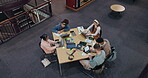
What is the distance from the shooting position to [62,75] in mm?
4145

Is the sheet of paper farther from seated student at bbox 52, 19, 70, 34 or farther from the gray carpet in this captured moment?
seated student at bbox 52, 19, 70, 34

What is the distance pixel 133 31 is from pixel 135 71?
2.36m

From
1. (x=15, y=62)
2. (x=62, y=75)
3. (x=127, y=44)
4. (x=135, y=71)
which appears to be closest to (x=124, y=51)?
(x=127, y=44)

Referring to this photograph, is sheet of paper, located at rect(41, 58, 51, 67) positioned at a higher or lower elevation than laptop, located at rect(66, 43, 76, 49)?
lower

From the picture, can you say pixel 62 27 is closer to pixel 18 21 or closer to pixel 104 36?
pixel 104 36

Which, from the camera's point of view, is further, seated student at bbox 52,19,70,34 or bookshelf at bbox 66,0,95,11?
bookshelf at bbox 66,0,95,11

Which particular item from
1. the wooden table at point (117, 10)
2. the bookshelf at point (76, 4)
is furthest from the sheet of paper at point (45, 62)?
the wooden table at point (117, 10)

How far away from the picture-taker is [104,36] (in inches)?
222

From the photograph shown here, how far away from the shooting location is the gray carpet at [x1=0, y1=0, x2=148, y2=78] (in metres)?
4.24

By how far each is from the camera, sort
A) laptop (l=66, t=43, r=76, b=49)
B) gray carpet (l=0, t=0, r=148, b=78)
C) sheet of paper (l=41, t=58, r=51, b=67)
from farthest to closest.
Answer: sheet of paper (l=41, t=58, r=51, b=67), gray carpet (l=0, t=0, r=148, b=78), laptop (l=66, t=43, r=76, b=49)

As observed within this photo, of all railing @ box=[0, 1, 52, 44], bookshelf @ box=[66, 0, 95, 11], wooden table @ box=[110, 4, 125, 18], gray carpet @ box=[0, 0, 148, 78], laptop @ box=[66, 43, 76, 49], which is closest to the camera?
laptop @ box=[66, 43, 76, 49]

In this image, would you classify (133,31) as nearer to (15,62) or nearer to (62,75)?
(62,75)

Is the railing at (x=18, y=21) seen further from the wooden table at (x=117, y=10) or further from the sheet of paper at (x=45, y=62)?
the wooden table at (x=117, y=10)

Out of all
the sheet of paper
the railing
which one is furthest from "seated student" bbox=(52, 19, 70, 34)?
the railing
